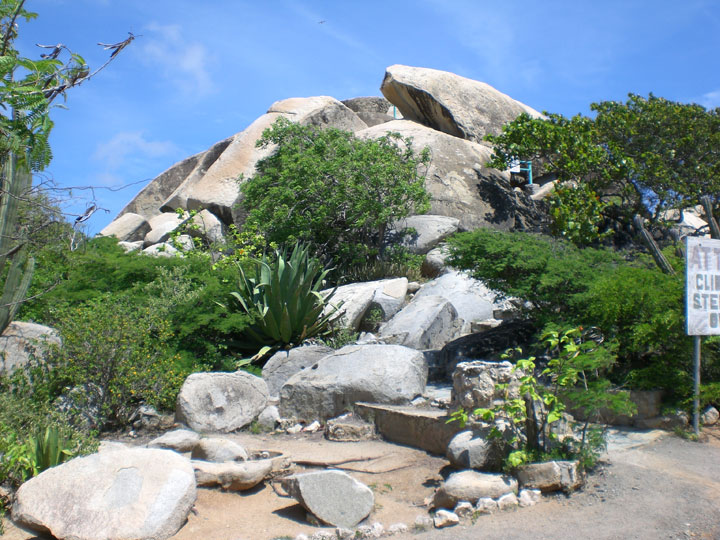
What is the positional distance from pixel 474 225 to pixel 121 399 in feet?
36.0

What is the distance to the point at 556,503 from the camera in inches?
198

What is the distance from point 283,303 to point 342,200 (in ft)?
15.5

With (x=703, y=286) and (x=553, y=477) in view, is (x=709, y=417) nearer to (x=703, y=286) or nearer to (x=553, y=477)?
(x=703, y=286)

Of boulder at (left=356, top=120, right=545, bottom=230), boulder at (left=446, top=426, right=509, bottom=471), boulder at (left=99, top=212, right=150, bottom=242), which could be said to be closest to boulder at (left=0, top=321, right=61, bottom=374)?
boulder at (left=446, top=426, right=509, bottom=471)

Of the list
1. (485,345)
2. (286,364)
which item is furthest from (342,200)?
(485,345)

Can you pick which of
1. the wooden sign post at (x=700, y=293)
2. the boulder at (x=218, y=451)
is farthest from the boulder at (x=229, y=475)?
the wooden sign post at (x=700, y=293)

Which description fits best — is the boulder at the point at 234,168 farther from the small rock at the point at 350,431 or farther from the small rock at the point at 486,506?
the small rock at the point at 486,506

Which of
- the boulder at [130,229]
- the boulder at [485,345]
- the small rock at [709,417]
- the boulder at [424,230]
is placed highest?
the boulder at [130,229]

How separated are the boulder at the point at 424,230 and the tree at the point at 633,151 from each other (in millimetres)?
2565

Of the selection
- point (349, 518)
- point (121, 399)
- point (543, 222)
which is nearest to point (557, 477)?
point (349, 518)

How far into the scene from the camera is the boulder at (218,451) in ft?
20.3

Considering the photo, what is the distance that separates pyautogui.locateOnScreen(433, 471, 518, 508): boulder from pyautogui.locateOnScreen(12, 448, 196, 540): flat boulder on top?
1894mm

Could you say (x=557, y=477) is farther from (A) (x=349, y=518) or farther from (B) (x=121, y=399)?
(B) (x=121, y=399)

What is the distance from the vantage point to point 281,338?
10234 mm
